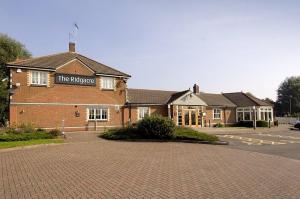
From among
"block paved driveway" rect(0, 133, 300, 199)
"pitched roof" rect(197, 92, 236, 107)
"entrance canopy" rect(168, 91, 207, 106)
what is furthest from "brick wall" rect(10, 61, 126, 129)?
"pitched roof" rect(197, 92, 236, 107)

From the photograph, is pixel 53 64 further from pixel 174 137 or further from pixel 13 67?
pixel 174 137

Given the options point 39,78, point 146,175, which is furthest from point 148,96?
point 146,175

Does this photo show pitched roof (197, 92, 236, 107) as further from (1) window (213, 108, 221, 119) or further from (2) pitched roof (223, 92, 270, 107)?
(2) pitched roof (223, 92, 270, 107)

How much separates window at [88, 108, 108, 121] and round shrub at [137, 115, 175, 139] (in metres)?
8.45

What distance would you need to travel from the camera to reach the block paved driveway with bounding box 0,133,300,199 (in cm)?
805

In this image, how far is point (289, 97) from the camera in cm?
Answer: 8619

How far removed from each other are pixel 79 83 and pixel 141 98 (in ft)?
26.5

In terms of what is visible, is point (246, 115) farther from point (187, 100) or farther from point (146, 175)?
point (146, 175)

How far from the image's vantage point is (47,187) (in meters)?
8.39

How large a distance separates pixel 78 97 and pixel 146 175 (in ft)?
68.5

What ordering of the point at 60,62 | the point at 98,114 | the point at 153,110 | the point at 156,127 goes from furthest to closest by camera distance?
the point at 153,110 < the point at 98,114 < the point at 60,62 < the point at 156,127

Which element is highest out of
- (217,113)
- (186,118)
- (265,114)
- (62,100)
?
(62,100)

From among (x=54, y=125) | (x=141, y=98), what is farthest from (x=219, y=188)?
(x=141, y=98)

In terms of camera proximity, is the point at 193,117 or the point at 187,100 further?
the point at 193,117
